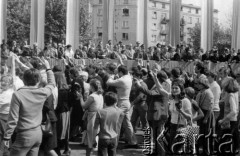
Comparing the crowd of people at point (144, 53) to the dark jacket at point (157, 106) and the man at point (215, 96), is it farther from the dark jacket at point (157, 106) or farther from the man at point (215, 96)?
the dark jacket at point (157, 106)

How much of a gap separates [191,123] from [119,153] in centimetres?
203

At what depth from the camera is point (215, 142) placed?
29.1ft

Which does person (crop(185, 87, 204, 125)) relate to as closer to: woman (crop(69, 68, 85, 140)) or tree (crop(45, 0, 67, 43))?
woman (crop(69, 68, 85, 140))

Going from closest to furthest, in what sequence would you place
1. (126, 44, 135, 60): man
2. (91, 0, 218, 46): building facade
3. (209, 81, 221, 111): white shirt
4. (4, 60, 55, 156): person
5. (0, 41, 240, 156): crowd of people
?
1. (4, 60, 55, 156): person
2. (0, 41, 240, 156): crowd of people
3. (209, 81, 221, 111): white shirt
4. (126, 44, 135, 60): man
5. (91, 0, 218, 46): building facade

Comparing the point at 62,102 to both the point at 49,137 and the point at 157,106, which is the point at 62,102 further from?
the point at 157,106

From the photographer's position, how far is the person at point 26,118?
549 cm

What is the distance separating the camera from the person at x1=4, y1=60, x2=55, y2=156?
549 cm

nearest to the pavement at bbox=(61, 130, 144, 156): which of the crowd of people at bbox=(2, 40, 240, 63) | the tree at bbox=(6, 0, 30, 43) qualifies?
the crowd of people at bbox=(2, 40, 240, 63)


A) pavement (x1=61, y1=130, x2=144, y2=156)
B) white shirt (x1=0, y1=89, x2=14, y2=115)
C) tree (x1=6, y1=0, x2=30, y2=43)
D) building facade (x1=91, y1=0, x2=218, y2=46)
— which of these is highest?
building facade (x1=91, y1=0, x2=218, y2=46)

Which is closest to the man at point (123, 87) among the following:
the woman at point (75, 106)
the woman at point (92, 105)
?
the woman at point (75, 106)

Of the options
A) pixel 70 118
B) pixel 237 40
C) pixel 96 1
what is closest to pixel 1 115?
pixel 70 118

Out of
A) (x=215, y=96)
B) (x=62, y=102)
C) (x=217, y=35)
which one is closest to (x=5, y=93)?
(x=62, y=102)

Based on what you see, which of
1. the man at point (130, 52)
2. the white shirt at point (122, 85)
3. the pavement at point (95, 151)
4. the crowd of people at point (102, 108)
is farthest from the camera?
the man at point (130, 52)

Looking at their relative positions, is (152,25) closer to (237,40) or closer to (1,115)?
(237,40)
